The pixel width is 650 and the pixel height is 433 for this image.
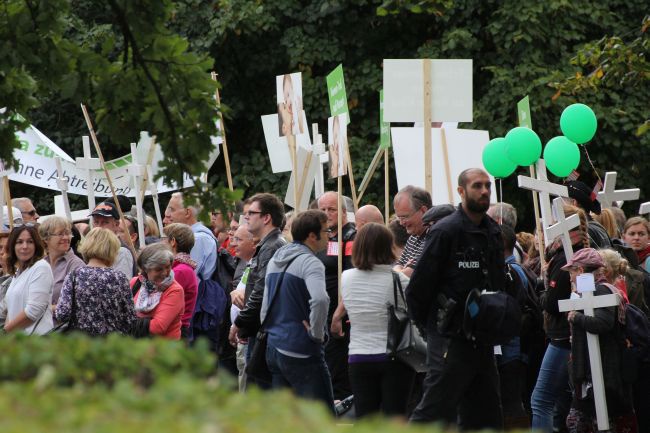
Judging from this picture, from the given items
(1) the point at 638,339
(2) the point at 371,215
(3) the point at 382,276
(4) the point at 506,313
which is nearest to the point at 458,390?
(4) the point at 506,313

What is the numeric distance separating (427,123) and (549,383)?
2.51 meters

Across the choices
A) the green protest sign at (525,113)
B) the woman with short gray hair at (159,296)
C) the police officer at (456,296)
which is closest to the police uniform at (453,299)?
the police officer at (456,296)

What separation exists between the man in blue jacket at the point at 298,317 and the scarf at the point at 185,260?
1.79 metres

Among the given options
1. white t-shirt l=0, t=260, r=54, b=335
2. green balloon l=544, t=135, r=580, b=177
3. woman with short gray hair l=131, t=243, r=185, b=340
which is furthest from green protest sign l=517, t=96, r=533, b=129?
white t-shirt l=0, t=260, r=54, b=335

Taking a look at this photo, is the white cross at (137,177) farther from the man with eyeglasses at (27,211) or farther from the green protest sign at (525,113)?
the green protest sign at (525,113)

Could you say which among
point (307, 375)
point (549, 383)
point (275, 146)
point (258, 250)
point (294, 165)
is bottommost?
point (549, 383)

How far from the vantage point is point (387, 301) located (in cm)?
805

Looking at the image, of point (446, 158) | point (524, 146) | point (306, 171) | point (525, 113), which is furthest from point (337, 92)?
point (524, 146)

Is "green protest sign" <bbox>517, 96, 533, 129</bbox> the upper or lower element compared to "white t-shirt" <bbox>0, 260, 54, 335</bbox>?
upper

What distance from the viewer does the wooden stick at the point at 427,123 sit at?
10391mm

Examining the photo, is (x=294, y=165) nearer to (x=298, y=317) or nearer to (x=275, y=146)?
(x=275, y=146)

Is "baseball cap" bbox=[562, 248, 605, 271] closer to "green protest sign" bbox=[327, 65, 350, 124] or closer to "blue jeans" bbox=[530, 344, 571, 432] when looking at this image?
"blue jeans" bbox=[530, 344, 571, 432]

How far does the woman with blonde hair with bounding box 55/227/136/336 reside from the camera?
8492 millimetres

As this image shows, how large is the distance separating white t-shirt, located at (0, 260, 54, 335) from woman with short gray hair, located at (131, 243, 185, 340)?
0.65 meters
